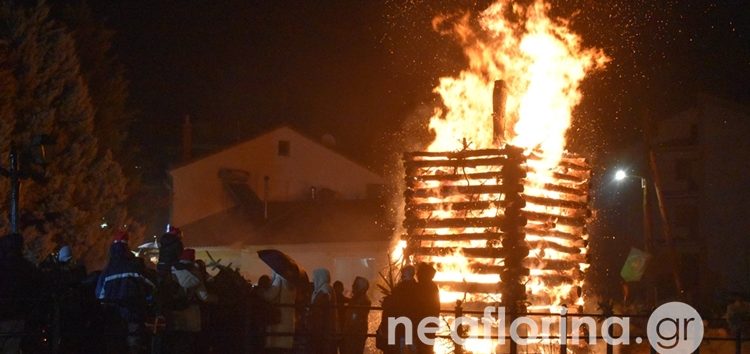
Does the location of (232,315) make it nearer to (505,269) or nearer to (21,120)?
(505,269)

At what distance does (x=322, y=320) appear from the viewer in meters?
13.7

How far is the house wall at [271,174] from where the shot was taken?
1916 inches

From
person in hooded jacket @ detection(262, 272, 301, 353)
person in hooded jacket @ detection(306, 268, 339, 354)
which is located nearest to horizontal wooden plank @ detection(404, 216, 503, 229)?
person in hooded jacket @ detection(306, 268, 339, 354)

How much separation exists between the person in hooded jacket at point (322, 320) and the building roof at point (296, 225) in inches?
1028

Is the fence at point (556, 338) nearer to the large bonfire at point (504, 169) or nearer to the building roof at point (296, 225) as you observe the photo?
the large bonfire at point (504, 169)

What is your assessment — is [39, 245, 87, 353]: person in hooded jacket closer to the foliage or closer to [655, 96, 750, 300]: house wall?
the foliage

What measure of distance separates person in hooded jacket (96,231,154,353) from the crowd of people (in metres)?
0.01

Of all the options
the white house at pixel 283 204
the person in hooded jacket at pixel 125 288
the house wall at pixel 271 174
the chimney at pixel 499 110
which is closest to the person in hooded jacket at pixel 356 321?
the chimney at pixel 499 110

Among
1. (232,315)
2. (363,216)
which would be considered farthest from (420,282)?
(363,216)

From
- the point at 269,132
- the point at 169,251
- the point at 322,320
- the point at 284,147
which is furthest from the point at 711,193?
the point at 169,251

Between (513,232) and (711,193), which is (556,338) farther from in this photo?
(711,193)

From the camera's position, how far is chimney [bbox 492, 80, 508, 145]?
56.6 feet

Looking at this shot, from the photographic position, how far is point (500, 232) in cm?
1599

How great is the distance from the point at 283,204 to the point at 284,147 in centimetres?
315
